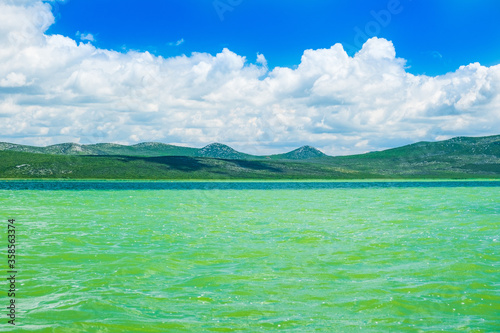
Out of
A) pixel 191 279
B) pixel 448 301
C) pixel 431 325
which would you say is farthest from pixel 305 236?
pixel 431 325

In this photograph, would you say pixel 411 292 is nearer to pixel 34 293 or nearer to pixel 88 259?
pixel 34 293

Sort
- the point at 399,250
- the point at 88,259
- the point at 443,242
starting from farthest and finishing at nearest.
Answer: the point at 443,242
the point at 399,250
the point at 88,259

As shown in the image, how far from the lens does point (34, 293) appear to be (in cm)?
1869

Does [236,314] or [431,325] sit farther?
[236,314]

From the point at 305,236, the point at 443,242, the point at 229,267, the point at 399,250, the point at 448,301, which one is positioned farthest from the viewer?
the point at 305,236

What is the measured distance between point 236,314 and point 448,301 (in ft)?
27.1

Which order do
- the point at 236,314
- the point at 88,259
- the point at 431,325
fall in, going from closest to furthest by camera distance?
the point at 431,325
the point at 236,314
the point at 88,259

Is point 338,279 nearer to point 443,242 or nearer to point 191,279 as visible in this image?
point 191,279

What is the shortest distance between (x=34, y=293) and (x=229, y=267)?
9.26 meters

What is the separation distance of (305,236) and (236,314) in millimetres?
19218

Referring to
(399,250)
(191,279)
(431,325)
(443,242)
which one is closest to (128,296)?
(191,279)

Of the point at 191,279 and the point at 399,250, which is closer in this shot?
the point at 191,279

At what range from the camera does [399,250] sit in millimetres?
28703

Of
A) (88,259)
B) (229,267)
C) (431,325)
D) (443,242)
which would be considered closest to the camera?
(431,325)
